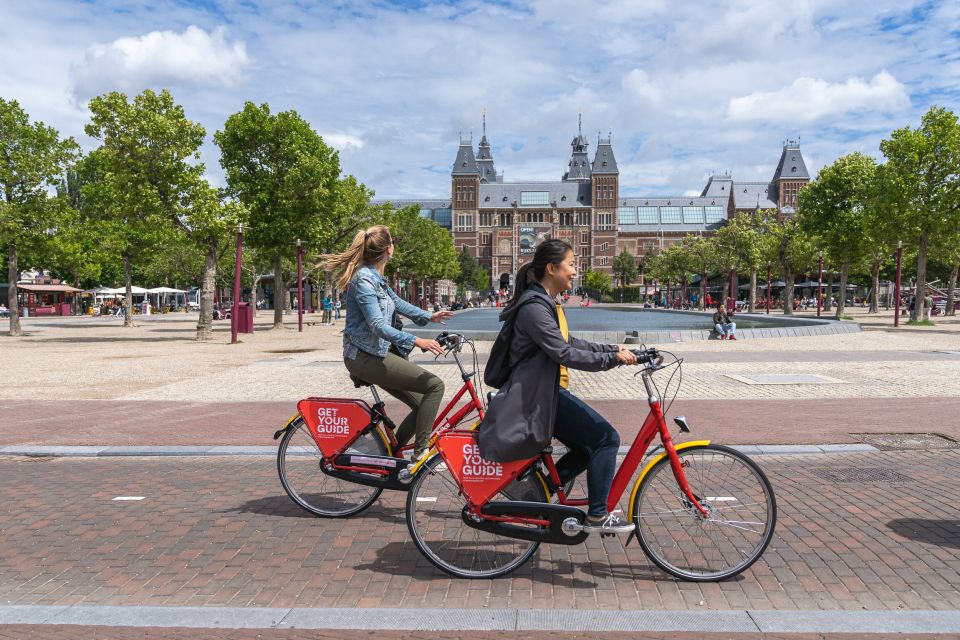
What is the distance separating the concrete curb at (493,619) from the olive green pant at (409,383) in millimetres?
1448

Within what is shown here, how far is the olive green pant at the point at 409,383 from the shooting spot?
15.2ft

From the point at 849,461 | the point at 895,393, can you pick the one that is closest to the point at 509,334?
the point at 849,461

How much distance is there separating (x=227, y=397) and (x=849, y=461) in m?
8.04

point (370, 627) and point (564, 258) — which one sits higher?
point (564, 258)

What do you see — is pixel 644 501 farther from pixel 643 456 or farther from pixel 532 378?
pixel 532 378

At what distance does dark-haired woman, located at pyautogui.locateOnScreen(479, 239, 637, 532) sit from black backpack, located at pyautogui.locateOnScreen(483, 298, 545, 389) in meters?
0.02

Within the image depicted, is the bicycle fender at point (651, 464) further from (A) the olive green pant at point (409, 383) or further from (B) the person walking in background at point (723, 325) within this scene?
(B) the person walking in background at point (723, 325)

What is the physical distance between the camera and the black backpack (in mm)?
3656

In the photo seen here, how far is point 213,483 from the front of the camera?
5910mm

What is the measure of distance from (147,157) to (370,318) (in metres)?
19.9

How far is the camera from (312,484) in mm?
5059

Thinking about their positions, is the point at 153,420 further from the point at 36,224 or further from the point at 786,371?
the point at 36,224

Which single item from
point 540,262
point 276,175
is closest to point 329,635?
point 540,262

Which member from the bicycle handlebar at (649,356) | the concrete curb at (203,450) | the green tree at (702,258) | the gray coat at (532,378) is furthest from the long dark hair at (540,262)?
the green tree at (702,258)
